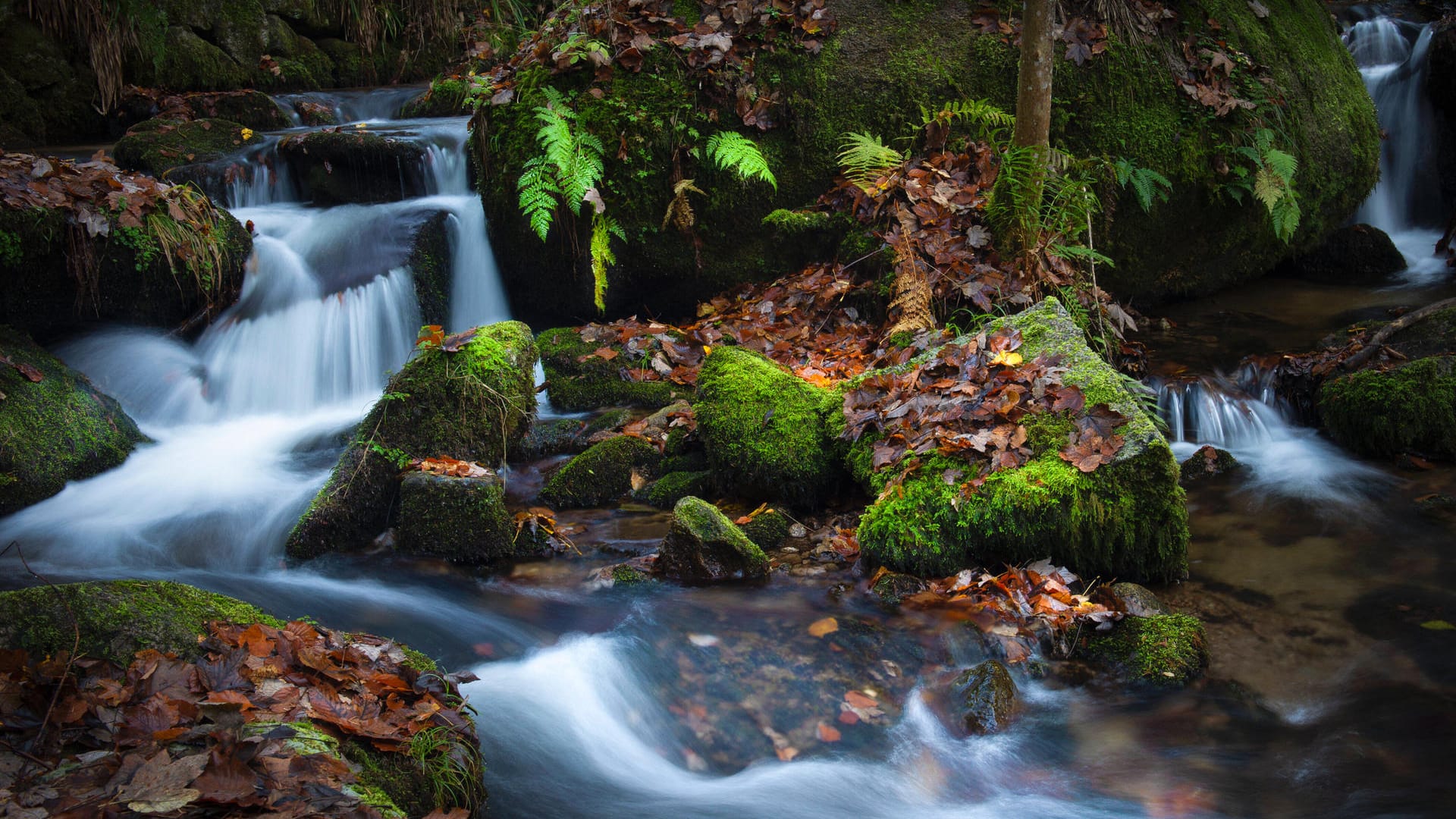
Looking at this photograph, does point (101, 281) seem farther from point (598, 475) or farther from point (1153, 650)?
point (1153, 650)

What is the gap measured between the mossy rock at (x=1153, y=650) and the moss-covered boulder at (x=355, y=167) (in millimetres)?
7264

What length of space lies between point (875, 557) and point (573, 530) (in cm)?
174

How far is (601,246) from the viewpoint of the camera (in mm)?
7496

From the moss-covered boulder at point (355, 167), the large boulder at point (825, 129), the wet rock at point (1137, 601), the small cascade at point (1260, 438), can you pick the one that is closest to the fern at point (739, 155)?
the large boulder at point (825, 129)

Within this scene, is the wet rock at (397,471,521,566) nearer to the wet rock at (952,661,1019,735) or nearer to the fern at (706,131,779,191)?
the wet rock at (952,661,1019,735)

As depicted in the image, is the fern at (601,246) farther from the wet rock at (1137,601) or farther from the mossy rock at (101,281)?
the wet rock at (1137,601)

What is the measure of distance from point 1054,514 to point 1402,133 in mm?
9651

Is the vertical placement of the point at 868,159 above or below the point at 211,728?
above

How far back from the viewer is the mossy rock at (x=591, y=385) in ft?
22.2

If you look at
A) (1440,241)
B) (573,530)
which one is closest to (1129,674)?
(573,530)

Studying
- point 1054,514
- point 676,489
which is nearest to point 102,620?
point 676,489

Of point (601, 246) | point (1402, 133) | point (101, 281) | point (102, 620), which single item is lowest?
point (102, 620)

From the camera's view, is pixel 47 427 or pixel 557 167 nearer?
pixel 47 427

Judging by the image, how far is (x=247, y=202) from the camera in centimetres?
870
